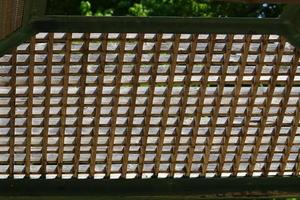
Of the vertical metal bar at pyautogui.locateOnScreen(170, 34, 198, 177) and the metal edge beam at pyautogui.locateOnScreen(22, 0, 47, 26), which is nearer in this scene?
the metal edge beam at pyautogui.locateOnScreen(22, 0, 47, 26)

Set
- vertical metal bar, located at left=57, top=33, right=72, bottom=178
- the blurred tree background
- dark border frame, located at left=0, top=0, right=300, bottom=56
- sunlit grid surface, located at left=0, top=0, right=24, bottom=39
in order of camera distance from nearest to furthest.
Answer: sunlit grid surface, located at left=0, top=0, right=24, bottom=39, dark border frame, located at left=0, top=0, right=300, bottom=56, vertical metal bar, located at left=57, top=33, right=72, bottom=178, the blurred tree background

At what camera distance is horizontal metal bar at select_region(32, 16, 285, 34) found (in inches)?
118

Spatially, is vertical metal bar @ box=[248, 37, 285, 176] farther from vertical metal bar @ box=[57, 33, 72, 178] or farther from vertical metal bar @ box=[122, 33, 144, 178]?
vertical metal bar @ box=[57, 33, 72, 178]

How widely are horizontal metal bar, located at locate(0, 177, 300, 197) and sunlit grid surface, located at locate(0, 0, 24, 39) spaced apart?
1.99 feet

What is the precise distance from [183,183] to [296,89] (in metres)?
0.54

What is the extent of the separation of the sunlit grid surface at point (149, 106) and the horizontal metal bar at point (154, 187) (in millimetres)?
35

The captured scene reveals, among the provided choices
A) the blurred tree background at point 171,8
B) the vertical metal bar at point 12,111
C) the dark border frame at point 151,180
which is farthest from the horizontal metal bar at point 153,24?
the blurred tree background at point 171,8

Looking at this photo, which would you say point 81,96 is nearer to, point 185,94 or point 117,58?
point 117,58

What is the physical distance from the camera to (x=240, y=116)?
11.1ft

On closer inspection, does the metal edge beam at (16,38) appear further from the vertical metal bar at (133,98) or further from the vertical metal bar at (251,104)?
the vertical metal bar at (251,104)

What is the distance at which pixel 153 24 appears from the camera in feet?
9.96

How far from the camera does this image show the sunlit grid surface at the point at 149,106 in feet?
10.4

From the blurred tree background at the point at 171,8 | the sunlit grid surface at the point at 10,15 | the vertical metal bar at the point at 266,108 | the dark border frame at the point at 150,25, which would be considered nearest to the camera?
the sunlit grid surface at the point at 10,15

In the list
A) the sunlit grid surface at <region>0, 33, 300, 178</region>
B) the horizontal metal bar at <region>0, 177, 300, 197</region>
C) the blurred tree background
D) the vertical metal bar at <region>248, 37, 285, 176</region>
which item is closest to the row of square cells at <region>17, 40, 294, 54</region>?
the sunlit grid surface at <region>0, 33, 300, 178</region>
